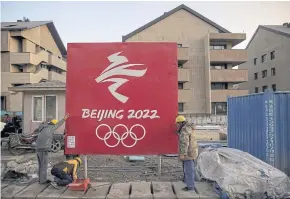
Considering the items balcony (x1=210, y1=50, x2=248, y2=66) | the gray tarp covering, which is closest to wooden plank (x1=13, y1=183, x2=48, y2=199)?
the gray tarp covering

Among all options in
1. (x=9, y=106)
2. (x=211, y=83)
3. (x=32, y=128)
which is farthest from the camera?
(x=211, y=83)

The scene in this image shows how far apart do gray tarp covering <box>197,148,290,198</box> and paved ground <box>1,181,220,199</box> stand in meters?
0.40

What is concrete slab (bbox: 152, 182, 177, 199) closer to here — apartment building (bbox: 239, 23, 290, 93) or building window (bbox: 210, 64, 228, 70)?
building window (bbox: 210, 64, 228, 70)

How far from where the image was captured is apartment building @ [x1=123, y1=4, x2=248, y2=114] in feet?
110

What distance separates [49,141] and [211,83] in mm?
29309

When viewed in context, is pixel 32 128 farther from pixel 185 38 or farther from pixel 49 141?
pixel 185 38

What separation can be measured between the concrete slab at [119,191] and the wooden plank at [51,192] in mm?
1171

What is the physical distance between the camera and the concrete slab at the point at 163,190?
6426 mm

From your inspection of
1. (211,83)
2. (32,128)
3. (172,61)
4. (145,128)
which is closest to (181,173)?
(145,128)

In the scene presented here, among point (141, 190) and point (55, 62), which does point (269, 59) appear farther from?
point (141, 190)

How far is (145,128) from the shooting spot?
7.82 meters

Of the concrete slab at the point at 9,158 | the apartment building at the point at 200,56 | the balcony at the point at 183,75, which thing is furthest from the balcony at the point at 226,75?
the concrete slab at the point at 9,158

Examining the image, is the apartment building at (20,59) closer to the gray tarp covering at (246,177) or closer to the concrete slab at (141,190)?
the concrete slab at (141,190)

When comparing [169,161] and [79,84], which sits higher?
[79,84]
